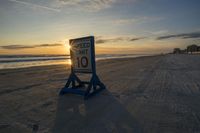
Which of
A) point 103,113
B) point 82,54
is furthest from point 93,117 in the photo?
point 82,54

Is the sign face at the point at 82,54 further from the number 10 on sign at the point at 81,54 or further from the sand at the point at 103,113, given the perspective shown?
the sand at the point at 103,113

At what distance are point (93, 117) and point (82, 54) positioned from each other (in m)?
2.77

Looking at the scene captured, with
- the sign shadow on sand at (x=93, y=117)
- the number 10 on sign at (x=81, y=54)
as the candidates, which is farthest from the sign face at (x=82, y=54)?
the sign shadow on sand at (x=93, y=117)

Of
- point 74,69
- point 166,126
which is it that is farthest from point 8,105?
point 166,126

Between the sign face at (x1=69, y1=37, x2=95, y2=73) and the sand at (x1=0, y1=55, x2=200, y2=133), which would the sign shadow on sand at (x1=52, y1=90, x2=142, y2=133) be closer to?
the sand at (x1=0, y1=55, x2=200, y2=133)

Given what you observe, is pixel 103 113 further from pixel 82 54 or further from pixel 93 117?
pixel 82 54

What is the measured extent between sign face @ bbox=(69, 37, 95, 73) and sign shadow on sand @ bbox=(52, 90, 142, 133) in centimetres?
125

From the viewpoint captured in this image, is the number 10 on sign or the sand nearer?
the sand

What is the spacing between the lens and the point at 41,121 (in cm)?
348

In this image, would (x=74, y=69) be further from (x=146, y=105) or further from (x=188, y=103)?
(x=188, y=103)

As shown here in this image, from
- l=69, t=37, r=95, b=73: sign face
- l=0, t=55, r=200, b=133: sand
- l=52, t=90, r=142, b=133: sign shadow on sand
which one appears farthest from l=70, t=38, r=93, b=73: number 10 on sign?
l=52, t=90, r=142, b=133: sign shadow on sand

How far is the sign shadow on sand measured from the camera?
10.1 ft

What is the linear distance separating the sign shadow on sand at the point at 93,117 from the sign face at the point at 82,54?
1248 mm

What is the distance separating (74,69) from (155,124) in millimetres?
3784
